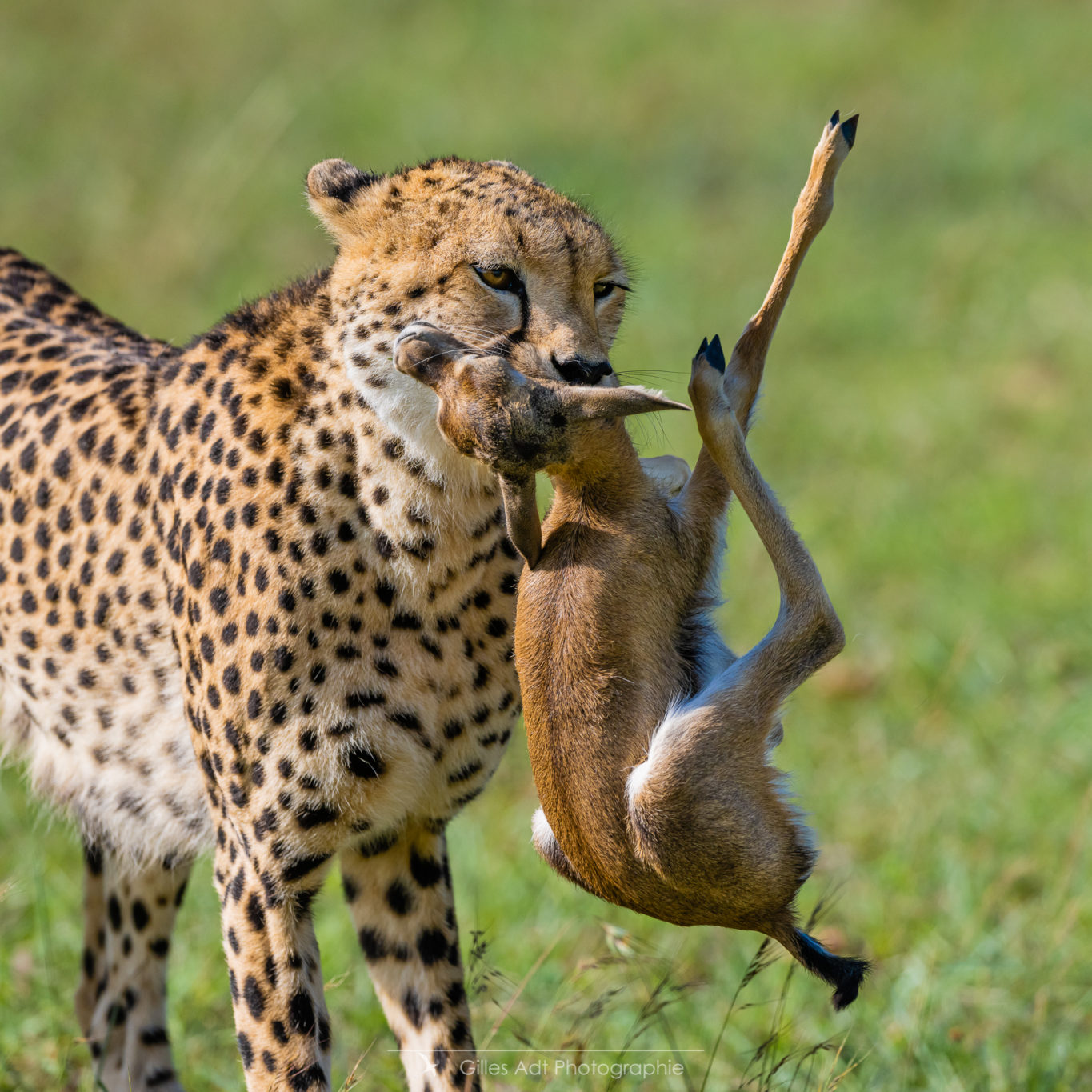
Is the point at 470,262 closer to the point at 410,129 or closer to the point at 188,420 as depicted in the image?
the point at 188,420

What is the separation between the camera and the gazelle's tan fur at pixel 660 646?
1846 mm

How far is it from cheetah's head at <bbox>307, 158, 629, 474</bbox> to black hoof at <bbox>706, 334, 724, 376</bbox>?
153 millimetres

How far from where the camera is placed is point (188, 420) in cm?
255

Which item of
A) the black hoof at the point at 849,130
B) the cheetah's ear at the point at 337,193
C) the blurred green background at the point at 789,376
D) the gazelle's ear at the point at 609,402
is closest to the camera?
the gazelle's ear at the point at 609,402

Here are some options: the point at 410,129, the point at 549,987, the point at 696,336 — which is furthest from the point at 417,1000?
the point at 410,129

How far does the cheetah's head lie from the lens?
6.80 feet

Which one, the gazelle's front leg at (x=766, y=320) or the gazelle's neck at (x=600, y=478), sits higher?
the gazelle's front leg at (x=766, y=320)

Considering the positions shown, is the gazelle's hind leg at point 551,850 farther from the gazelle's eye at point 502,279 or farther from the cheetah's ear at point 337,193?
the cheetah's ear at point 337,193

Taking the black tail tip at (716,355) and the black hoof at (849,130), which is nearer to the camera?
the black tail tip at (716,355)

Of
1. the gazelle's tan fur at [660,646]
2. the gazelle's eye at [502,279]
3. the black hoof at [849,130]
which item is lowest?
the gazelle's tan fur at [660,646]

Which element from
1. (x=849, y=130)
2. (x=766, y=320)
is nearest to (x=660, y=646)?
(x=766, y=320)

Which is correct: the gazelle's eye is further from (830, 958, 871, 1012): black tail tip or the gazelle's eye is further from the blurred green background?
(830, 958, 871, 1012): black tail tip

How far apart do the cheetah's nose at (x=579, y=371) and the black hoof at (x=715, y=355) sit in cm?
15

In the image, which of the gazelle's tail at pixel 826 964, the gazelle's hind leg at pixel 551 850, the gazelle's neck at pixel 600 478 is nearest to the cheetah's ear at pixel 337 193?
the gazelle's neck at pixel 600 478
